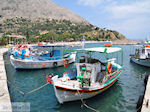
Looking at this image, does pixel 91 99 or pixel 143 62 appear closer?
pixel 91 99

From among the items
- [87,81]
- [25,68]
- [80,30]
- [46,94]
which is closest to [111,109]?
[87,81]

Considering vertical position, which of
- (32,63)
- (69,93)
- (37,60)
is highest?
(37,60)

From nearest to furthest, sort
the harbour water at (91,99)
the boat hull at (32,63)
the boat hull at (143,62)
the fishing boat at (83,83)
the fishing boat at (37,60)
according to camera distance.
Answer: the fishing boat at (83,83) < the harbour water at (91,99) < the boat hull at (32,63) < the fishing boat at (37,60) < the boat hull at (143,62)

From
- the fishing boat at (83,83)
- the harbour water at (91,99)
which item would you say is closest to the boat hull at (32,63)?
the harbour water at (91,99)

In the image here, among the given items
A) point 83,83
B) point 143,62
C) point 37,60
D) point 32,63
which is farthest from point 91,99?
point 143,62

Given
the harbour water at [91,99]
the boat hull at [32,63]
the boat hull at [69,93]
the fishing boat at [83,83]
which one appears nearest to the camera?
the boat hull at [69,93]

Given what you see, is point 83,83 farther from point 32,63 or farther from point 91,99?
point 32,63

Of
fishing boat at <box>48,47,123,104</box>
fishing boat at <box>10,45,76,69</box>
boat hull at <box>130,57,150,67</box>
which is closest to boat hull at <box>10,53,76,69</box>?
fishing boat at <box>10,45,76,69</box>

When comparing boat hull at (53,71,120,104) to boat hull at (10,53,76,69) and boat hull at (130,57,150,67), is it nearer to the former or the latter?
boat hull at (10,53,76,69)

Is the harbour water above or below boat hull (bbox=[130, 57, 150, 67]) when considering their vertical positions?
below

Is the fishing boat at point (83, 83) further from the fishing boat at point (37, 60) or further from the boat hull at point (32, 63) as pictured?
the boat hull at point (32, 63)

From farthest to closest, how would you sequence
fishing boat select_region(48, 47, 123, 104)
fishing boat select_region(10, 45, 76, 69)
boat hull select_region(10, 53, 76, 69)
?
fishing boat select_region(10, 45, 76, 69) < boat hull select_region(10, 53, 76, 69) < fishing boat select_region(48, 47, 123, 104)

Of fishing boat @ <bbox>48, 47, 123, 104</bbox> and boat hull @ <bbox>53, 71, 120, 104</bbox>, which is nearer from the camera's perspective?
boat hull @ <bbox>53, 71, 120, 104</bbox>

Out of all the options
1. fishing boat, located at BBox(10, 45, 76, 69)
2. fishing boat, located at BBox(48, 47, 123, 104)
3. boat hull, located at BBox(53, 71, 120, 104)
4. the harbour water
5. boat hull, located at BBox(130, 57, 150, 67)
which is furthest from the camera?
boat hull, located at BBox(130, 57, 150, 67)
